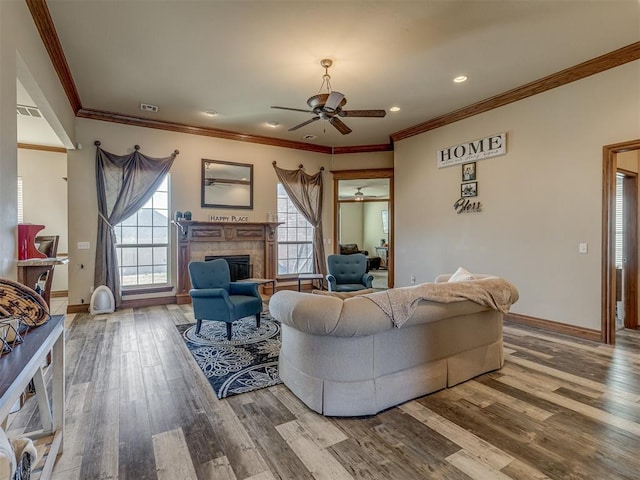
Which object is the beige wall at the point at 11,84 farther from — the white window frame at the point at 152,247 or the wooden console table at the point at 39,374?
the white window frame at the point at 152,247

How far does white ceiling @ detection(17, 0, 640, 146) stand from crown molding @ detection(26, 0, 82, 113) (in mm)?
68

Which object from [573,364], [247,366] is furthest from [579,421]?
[247,366]

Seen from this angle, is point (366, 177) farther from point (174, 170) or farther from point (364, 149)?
point (174, 170)

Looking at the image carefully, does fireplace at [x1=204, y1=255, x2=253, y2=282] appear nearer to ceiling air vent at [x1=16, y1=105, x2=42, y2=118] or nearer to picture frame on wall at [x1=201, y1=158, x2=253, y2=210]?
picture frame on wall at [x1=201, y1=158, x2=253, y2=210]

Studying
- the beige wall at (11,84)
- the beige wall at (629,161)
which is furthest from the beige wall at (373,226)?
the beige wall at (11,84)

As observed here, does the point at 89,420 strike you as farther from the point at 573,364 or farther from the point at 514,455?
the point at 573,364

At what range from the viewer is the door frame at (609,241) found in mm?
3896

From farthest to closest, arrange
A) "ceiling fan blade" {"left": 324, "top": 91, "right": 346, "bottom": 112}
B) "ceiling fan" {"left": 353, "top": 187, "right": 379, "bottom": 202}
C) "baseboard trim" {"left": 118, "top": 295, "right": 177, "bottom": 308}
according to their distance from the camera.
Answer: "ceiling fan" {"left": 353, "top": 187, "right": 379, "bottom": 202} < "baseboard trim" {"left": 118, "top": 295, "right": 177, "bottom": 308} < "ceiling fan blade" {"left": 324, "top": 91, "right": 346, "bottom": 112}

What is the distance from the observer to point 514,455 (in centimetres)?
197

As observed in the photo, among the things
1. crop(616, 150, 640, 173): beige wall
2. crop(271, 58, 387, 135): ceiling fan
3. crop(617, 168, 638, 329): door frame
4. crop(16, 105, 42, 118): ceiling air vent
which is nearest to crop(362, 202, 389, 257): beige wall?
crop(617, 168, 638, 329): door frame

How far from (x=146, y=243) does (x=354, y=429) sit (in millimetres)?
5255

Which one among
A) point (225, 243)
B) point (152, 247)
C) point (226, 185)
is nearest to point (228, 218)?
point (225, 243)

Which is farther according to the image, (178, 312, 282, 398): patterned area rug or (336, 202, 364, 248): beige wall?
(336, 202, 364, 248): beige wall

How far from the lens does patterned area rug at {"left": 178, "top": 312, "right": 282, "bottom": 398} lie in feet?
9.61
